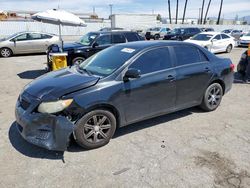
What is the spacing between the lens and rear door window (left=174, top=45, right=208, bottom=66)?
4699 mm

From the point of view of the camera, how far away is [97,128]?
12.3 ft

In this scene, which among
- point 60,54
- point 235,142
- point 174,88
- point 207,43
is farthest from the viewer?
point 207,43

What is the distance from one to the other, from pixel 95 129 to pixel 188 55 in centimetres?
246

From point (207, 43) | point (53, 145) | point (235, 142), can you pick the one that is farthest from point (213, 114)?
point (207, 43)

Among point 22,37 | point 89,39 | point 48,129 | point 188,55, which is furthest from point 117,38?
point 48,129

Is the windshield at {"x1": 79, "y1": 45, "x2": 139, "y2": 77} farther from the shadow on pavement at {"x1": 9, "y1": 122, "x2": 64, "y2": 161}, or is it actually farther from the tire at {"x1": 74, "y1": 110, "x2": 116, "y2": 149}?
the shadow on pavement at {"x1": 9, "y1": 122, "x2": 64, "y2": 161}

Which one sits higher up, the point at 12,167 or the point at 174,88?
the point at 174,88

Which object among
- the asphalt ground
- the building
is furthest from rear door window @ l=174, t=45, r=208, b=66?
the building

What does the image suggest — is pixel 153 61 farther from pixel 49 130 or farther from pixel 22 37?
pixel 22 37

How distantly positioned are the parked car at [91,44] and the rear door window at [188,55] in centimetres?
504

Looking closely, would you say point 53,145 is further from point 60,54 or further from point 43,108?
point 60,54

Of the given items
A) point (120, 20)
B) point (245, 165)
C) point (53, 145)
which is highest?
point (120, 20)

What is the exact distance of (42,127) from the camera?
343cm

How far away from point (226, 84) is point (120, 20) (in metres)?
43.4
